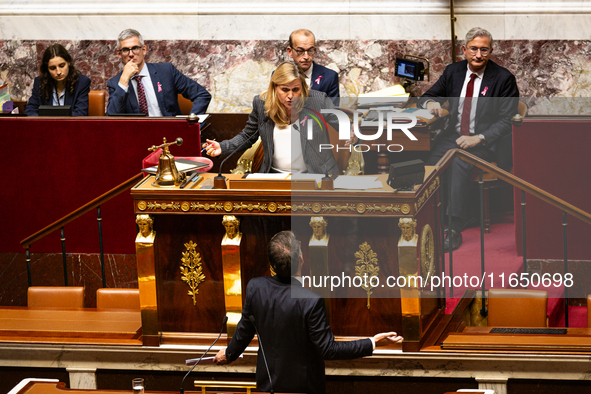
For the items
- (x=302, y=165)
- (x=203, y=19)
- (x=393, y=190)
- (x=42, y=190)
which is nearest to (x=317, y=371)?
(x=393, y=190)

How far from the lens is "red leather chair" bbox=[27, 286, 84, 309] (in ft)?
16.5

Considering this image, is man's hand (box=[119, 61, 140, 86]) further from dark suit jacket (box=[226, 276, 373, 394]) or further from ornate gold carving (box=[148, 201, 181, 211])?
dark suit jacket (box=[226, 276, 373, 394])

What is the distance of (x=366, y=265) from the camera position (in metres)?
4.16

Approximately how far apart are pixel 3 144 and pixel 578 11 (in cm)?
499

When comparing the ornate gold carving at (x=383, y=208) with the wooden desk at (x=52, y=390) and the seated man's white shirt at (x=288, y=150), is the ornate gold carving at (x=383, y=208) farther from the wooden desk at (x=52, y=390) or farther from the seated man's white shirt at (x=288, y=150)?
the wooden desk at (x=52, y=390)

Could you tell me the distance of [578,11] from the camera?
7.36 metres

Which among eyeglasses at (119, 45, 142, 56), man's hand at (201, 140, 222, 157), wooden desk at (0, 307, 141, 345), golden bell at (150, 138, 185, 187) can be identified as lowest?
wooden desk at (0, 307, 141, 345)

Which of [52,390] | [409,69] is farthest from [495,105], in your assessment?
[52,390]

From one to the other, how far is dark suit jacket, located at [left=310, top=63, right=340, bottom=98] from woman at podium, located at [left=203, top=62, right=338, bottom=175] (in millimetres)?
1346

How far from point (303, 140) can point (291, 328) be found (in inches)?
54.7

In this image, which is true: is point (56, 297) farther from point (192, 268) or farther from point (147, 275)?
point (192, 268)

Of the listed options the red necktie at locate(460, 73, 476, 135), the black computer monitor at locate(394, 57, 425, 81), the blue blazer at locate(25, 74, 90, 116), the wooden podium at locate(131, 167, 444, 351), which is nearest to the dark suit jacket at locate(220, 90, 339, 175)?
the wooden podium at locate(131, 167, 444, 351)

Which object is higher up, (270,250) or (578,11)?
(578,11)

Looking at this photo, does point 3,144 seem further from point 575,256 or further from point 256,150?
point 575,256
